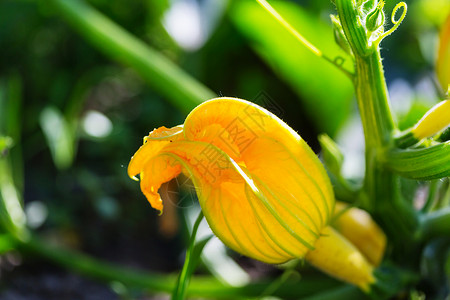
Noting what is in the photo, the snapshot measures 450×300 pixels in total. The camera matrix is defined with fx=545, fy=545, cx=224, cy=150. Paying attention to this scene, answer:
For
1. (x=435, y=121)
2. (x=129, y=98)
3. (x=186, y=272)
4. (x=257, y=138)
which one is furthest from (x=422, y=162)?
(x=129, y=98)

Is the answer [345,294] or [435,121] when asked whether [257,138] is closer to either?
[435,121]

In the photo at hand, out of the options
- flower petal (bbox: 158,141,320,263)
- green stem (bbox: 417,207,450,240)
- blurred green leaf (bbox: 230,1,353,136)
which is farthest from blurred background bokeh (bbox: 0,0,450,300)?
flower petal (bbox: 158,141,320,263)

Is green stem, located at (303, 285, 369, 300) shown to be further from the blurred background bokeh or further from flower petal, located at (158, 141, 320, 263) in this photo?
the blurred background bokeh

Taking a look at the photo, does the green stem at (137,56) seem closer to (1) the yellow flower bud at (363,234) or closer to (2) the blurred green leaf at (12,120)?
(2) the blurred green leaf at (12,120)

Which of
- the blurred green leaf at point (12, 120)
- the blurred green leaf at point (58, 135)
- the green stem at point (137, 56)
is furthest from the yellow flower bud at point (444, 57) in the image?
the blurred green leaf at point (12, 120)

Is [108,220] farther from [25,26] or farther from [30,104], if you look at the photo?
[25,26]

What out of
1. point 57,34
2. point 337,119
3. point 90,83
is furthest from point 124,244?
point 57,34

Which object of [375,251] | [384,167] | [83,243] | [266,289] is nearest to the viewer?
[384,167]

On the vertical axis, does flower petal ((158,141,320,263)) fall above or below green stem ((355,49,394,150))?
below
